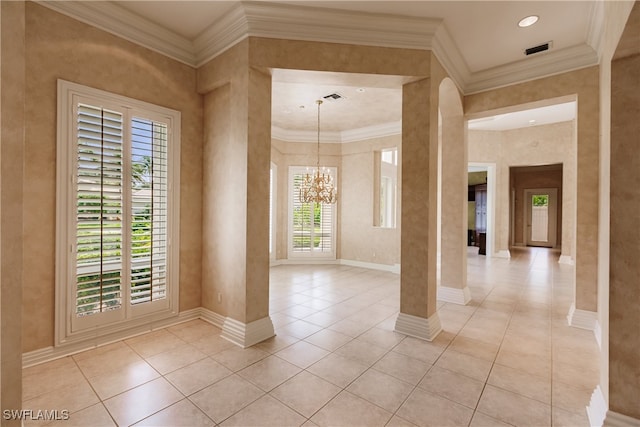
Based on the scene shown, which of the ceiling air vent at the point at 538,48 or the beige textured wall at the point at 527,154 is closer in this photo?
the ceiling air vent at the point at 538,48

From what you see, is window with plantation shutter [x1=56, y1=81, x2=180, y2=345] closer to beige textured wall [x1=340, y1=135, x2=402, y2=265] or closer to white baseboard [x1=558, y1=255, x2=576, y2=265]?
beige textured wall [x1=340, y1=135, x2=402, y2=265]

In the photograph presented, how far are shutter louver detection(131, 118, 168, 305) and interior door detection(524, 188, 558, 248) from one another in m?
14.5

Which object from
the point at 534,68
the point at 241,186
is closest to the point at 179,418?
the point at 241,186

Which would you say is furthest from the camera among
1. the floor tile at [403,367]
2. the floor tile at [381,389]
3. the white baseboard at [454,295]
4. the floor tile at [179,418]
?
the white baseboard at [454,295]

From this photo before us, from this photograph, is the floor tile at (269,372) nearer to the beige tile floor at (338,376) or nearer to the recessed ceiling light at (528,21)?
the beige tile floor at (338,376)

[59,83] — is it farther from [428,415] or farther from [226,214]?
[428,415]

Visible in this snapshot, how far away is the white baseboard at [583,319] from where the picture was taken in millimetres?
3746

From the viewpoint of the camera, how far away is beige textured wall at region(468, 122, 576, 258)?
27.4 ft

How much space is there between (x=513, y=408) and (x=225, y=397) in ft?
7.39

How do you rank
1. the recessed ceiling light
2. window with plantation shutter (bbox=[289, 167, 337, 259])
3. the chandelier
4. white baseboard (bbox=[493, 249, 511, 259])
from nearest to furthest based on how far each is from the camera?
the recessed ceiling light < the chandelier < window with plantation shutter (bbox=[289, 167, 337, 259]) < white baseboard (bbox=[493, 249, 511, 259])

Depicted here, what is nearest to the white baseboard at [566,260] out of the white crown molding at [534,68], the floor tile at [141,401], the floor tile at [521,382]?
the white crown molding at [534,68]

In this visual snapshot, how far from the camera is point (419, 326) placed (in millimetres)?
3451

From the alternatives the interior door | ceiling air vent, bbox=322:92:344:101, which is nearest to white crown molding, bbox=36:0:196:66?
ceiling air vent, bbox=322:92:344:101

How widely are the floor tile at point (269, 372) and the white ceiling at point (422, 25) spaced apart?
312 centimetres
